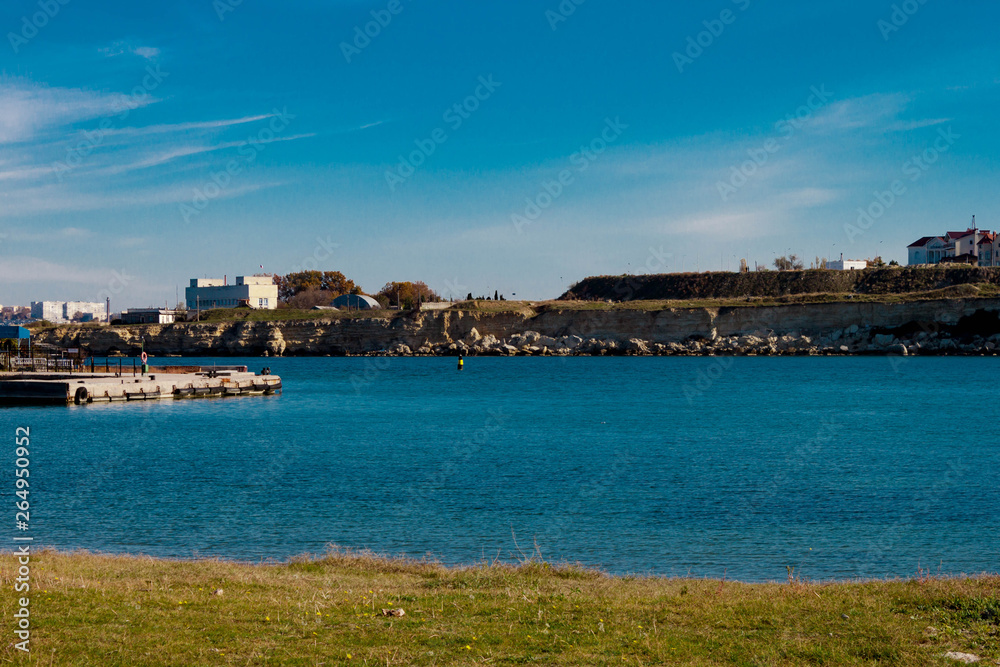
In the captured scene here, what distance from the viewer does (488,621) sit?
9.49m

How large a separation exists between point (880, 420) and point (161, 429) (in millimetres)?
36482

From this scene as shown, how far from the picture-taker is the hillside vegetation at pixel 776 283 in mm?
125938

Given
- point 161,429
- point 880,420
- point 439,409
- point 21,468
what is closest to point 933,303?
point 880,420

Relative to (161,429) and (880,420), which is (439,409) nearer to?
(161,429)

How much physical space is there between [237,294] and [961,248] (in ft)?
432

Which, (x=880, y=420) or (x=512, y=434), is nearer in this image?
(x=512, y=434)

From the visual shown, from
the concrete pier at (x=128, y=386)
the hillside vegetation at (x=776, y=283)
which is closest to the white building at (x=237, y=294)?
the hillside vegetation at (x=776, y=283)

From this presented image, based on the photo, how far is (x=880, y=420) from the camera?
4525 cm

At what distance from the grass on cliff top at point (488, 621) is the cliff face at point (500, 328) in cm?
10597

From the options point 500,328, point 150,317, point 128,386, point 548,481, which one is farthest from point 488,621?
point 150,317

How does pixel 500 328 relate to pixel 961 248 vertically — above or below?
below

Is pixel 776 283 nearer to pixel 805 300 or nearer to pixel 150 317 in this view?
pixel 805 300

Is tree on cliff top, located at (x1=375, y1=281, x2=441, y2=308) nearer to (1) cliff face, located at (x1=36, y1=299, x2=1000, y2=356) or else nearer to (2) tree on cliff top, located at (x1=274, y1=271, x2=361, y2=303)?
(2) tree on cliff top, located at (x1=274, y1=271, x2=361, y2=303)

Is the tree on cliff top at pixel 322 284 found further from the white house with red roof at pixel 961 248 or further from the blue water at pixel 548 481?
the blue water at pixel 548 481
